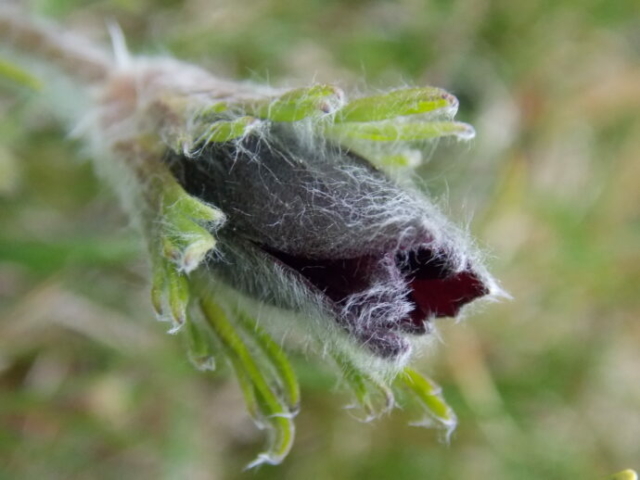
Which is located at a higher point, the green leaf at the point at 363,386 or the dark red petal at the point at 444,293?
the dark red petal at the point at 444,293

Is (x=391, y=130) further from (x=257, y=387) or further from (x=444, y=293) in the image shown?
(x=257, y=387)

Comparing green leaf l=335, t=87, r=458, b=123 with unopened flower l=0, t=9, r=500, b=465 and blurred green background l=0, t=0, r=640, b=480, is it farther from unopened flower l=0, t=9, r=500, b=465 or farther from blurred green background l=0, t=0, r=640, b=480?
blurred green background l=0, t=0, r=640, b=480

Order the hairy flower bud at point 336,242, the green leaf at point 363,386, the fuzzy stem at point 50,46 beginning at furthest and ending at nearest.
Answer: the fuzzy stem at point 50,46 < the green leaf at point 363,386 < the hairy flower bud at point 336,242

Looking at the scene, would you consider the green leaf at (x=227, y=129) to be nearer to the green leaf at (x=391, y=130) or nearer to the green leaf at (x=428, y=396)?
the green leaf at (x=391, y=130)

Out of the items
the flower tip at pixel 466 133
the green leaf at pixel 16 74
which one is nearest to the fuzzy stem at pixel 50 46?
the green leaf at pixel 16 74

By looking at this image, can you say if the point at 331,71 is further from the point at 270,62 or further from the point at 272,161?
the point at 272,161
